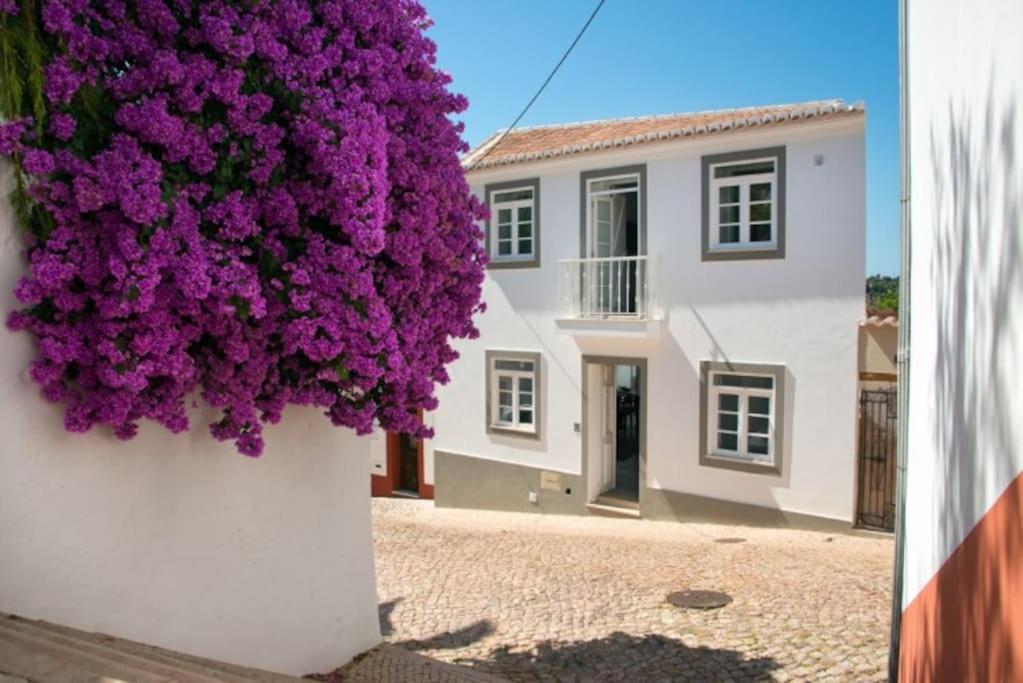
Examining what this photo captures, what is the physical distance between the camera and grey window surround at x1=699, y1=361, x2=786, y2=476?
37.3ft

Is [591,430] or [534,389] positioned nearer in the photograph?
[591,430]

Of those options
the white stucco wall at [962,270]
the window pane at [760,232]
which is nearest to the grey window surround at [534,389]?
the window pane at [760,232]

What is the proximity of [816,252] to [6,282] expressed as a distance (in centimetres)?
1001

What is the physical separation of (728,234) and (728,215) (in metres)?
0.29

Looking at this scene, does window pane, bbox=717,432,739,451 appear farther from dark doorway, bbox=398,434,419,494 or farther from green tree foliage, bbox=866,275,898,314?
dark doorway, bbox=398,434,419,494

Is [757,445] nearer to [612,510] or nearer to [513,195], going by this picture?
[612,510]

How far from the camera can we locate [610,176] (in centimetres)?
1298

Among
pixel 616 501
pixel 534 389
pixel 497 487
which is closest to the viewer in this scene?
pixel 616 501

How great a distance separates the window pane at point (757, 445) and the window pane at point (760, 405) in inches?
15.9

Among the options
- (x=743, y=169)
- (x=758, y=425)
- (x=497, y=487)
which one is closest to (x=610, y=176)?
(x=743, y=169)

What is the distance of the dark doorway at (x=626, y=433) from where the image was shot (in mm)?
14227

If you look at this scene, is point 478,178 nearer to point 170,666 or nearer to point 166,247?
point 166,247

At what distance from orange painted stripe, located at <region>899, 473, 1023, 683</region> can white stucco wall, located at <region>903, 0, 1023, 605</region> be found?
0.39 feet

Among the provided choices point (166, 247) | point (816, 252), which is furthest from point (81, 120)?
point (816, 252)
